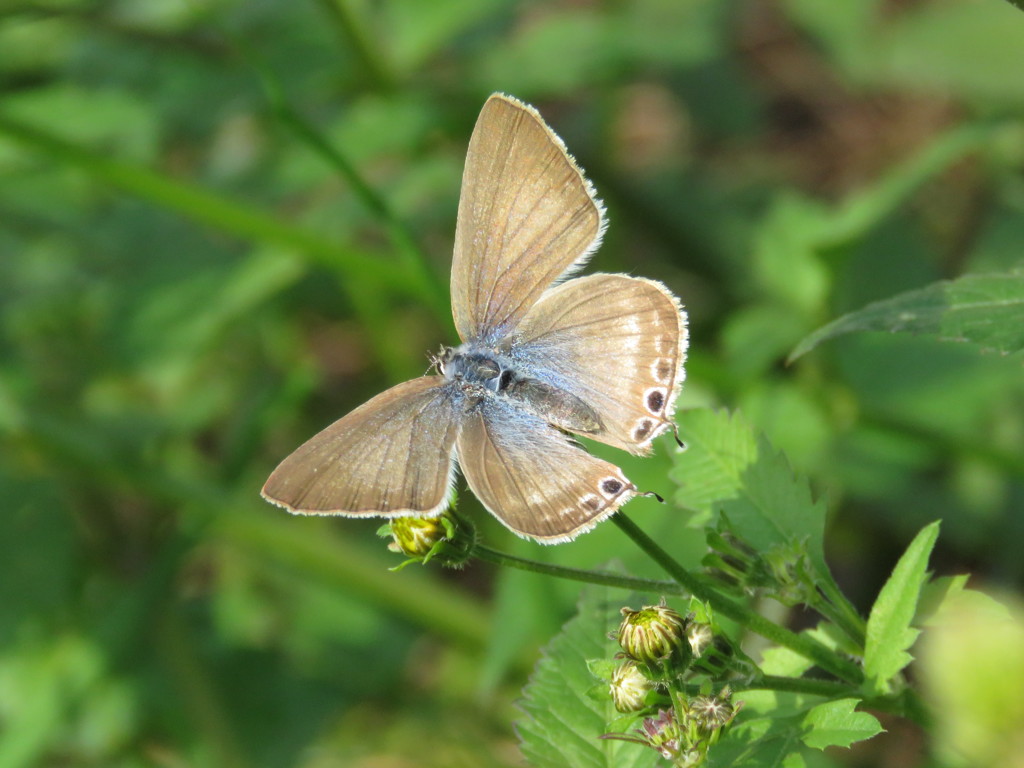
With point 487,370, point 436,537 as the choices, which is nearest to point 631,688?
point 436,537

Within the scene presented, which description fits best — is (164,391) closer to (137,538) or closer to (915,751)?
(137,538)

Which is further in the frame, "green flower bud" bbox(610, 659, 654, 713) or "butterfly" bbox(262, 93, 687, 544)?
"butterfly" bbox(262, 93, 687, 544)

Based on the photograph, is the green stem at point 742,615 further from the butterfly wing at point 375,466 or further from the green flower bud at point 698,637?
the butterfly wing at point 375,466

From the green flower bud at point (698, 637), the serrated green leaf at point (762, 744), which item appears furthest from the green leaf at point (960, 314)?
the serrated green leaf at point (762, 744)

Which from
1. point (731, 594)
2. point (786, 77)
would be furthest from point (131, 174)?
point (786, 77)

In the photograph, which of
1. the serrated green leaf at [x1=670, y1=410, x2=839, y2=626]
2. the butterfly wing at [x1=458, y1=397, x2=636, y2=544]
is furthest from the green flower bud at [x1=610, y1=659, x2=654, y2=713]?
the serrated green leaf at [x1=670, y1=410, x2=839, y2=626]

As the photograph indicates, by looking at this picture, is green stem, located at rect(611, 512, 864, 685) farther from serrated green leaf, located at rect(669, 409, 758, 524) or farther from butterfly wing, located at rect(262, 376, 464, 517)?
butterfly wing, located at rect(262, 376, 464, 517)
